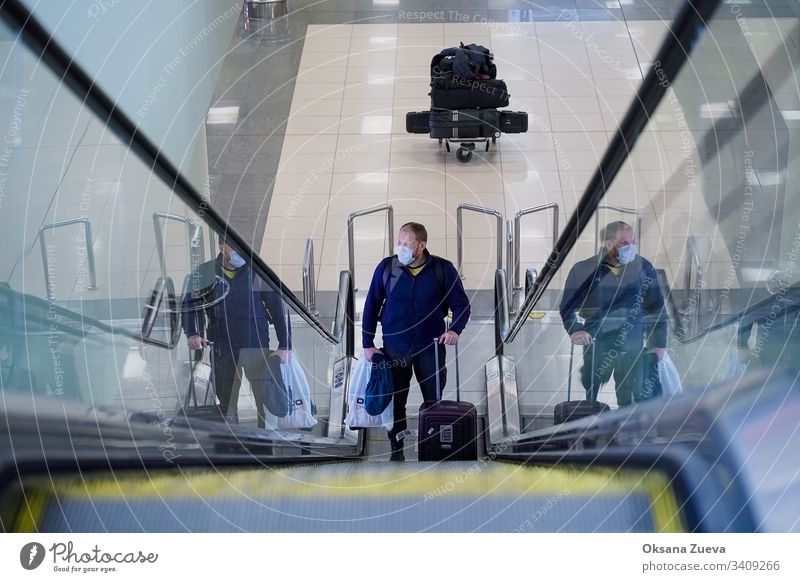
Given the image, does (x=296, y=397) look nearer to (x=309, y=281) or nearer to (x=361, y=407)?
(x=361, y=407)

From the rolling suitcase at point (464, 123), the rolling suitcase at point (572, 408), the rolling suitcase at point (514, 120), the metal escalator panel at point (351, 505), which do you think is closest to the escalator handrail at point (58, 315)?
the metal escalator panel at point (351, 505)

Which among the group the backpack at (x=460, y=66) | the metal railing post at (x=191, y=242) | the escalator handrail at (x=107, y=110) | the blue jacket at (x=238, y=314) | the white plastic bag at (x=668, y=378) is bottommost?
the white plastic bag at (x=668, y=378)

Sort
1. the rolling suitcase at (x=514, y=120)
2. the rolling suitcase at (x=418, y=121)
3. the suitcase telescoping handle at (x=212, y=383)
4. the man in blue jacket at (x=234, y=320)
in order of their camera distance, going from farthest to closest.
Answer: the rolling suitcase at (x=418, y=121), the rolling suitcase at (x=514, y=120), the man in blue jacket at (x=234, y=320), the suitcase telescoping handle at (x=212, y=383)

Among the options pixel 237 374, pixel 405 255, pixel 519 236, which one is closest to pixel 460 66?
pixel 519 236

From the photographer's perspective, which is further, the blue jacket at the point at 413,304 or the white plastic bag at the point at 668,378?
the blue jacket at the point at 413,304

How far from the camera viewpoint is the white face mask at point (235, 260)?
4.88m

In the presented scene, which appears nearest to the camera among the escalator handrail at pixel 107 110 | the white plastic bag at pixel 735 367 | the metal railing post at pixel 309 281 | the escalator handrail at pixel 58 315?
the white plastic bag at pixel 735 367

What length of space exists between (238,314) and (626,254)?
1746 millimetres

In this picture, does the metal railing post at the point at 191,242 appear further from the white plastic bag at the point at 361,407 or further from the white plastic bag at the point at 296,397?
the white plastic bag at the point at 361,407

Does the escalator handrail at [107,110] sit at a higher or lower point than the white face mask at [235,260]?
higher

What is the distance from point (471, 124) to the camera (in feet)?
26.9

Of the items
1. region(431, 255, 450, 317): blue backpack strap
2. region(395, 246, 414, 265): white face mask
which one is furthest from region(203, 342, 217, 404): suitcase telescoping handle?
region(431, 255, 450, 317): blue backpack strap

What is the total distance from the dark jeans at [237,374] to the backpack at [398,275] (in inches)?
25.3

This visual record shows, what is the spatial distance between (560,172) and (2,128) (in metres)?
5.82
